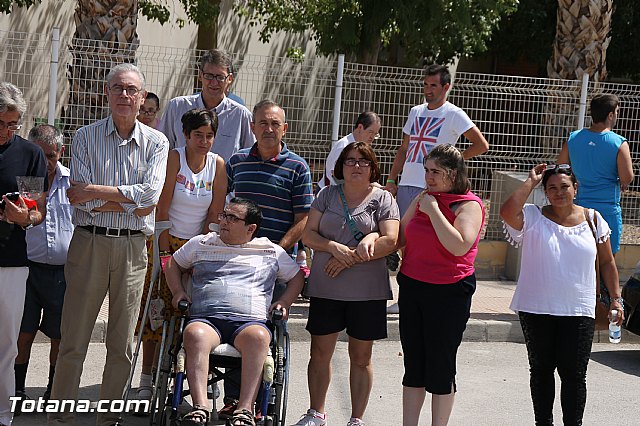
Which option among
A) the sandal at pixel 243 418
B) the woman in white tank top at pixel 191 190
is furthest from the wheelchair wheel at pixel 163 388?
the woman in white tank top at pixel 191 190

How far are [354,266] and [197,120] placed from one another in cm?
140

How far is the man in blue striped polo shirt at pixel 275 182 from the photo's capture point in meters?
6.62

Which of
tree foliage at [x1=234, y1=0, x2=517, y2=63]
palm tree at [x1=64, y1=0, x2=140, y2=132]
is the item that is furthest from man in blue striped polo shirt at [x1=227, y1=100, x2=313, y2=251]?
tree foliage at [x1=234, y1=0, x2=517, y2=63]

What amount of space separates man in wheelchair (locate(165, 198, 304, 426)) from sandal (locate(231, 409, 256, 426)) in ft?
0.28

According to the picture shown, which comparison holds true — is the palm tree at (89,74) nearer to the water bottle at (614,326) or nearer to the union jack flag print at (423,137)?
the union jack flag print at (423,137)

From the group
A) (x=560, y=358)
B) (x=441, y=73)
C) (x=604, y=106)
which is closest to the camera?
(x=560, y=358)

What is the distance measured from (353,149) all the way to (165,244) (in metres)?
1.41

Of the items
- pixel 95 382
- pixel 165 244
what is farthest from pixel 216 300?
pixel 95 382

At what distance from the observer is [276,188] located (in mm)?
6621

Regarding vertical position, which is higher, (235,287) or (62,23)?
(62,23)

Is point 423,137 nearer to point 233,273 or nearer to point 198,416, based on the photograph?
point 233,273

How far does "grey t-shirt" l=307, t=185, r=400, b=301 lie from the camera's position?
6336 mm

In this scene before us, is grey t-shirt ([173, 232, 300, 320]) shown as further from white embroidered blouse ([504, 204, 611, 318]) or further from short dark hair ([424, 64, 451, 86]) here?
short dark hair ([424, 64, 451, 86])

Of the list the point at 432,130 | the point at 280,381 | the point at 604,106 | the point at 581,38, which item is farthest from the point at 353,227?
the point at 581,38
